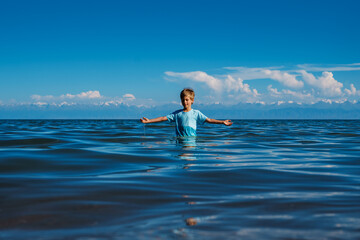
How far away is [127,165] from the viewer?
19.6 feet

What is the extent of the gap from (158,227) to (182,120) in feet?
24.3

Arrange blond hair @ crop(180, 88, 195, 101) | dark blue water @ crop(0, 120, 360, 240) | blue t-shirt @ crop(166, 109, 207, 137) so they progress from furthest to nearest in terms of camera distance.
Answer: blue t-shirt @ crop(166, 109, 207, 137)
blond hair @ crop(180, 88, 195, 101)
dark blue water @ crop(0, 120, 360, 240)

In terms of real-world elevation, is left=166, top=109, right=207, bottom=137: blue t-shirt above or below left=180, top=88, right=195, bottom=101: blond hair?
→ below

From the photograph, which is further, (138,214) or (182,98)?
(182,98)

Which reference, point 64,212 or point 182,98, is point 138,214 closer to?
point 64,212

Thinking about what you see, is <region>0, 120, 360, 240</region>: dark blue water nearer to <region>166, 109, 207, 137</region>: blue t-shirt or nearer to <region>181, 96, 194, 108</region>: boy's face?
<region>181, 96, 194, 108</region>: boy's face

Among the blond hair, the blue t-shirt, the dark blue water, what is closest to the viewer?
the dark blue water

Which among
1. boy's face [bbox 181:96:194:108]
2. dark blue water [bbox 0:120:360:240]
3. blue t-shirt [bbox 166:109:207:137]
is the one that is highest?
boy's face [bbox 181:96:194:108]

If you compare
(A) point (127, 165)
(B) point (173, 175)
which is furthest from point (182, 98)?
(B) point (173, 175)

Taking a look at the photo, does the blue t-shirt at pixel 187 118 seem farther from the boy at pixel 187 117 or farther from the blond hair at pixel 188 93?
the blond hair at pixel 188 93

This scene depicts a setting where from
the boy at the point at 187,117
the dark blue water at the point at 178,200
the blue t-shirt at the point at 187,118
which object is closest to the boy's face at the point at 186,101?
the boy at the point at 187,117

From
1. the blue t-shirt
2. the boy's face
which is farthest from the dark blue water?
the blue t-shirt

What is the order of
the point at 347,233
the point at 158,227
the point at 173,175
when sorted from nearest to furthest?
the point at 347,233, the point at 158,227, the point at 173,175

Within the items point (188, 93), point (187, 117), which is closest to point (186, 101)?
point (188, 93)
